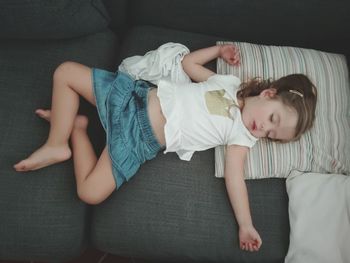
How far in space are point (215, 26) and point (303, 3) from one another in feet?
1.11

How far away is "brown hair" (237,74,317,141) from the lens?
1.21 metres

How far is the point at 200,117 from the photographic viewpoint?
1.22 meters

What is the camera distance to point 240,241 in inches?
43.9

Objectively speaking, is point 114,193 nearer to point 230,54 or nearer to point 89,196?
point 89,196

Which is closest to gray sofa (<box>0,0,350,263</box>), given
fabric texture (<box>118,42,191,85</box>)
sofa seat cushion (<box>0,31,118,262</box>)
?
sofa seat cushion (<box>0,31,118,262</box>)

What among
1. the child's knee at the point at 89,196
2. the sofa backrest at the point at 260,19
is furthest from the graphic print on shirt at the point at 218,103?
the child's knee at the point at 89,196

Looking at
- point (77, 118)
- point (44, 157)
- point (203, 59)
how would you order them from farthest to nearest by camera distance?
point (203, 59)
point (77, 118)
point (44, 157)

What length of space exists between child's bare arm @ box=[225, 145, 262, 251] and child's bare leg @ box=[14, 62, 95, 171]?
514 millimetres

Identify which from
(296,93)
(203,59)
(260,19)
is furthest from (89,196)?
(260,19)

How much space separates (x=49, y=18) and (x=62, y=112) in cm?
34

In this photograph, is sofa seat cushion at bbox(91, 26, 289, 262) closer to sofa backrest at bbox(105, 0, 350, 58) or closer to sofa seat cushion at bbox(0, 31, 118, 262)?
sofa seat cushion at bbox(0, 31, 118, 262)

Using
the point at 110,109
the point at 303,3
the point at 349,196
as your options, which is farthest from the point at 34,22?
the point at 349,196

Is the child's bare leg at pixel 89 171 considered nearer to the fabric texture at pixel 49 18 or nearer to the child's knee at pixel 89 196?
the child's knee at pixel 89 196

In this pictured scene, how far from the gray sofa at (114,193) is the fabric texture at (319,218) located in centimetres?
5
